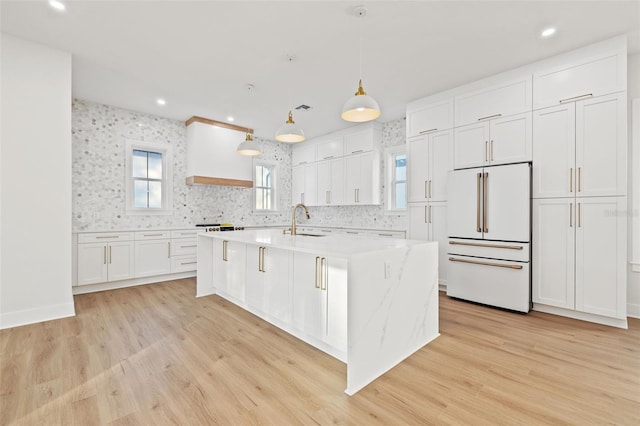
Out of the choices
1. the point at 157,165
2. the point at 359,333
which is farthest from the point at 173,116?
the point at 359,333

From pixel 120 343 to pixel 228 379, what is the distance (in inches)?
50.2

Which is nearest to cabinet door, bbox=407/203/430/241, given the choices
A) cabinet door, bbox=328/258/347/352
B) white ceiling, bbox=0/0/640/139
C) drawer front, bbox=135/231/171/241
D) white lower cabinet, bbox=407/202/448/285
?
white lower cabinet, bbox=407/202/448/285

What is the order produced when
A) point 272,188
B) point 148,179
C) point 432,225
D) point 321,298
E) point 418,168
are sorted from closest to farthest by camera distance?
point 321,298 → point 432,225 → point 418,168 → point 148,179 → point 272,188

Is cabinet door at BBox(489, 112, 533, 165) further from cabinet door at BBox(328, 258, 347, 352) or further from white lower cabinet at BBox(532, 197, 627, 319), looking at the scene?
cabinet door at BBox(328, 258, 347, 352)

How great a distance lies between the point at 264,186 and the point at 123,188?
2824 millimetres

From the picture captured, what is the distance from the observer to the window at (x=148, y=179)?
4828 mm

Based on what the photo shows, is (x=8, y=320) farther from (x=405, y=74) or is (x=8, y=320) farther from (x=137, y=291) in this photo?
(x=405, y=74)

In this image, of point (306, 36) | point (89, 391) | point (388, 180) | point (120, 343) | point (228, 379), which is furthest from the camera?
point (388, 180)

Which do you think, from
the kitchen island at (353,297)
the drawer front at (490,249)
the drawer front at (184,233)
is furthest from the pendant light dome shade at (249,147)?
the drawer front at (490,249)

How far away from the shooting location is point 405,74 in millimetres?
3625

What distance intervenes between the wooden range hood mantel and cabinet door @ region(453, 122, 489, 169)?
→ 130 inches

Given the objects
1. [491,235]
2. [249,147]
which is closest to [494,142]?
[491,235]

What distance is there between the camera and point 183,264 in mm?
5094

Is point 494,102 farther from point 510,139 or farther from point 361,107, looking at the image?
point 361,107
